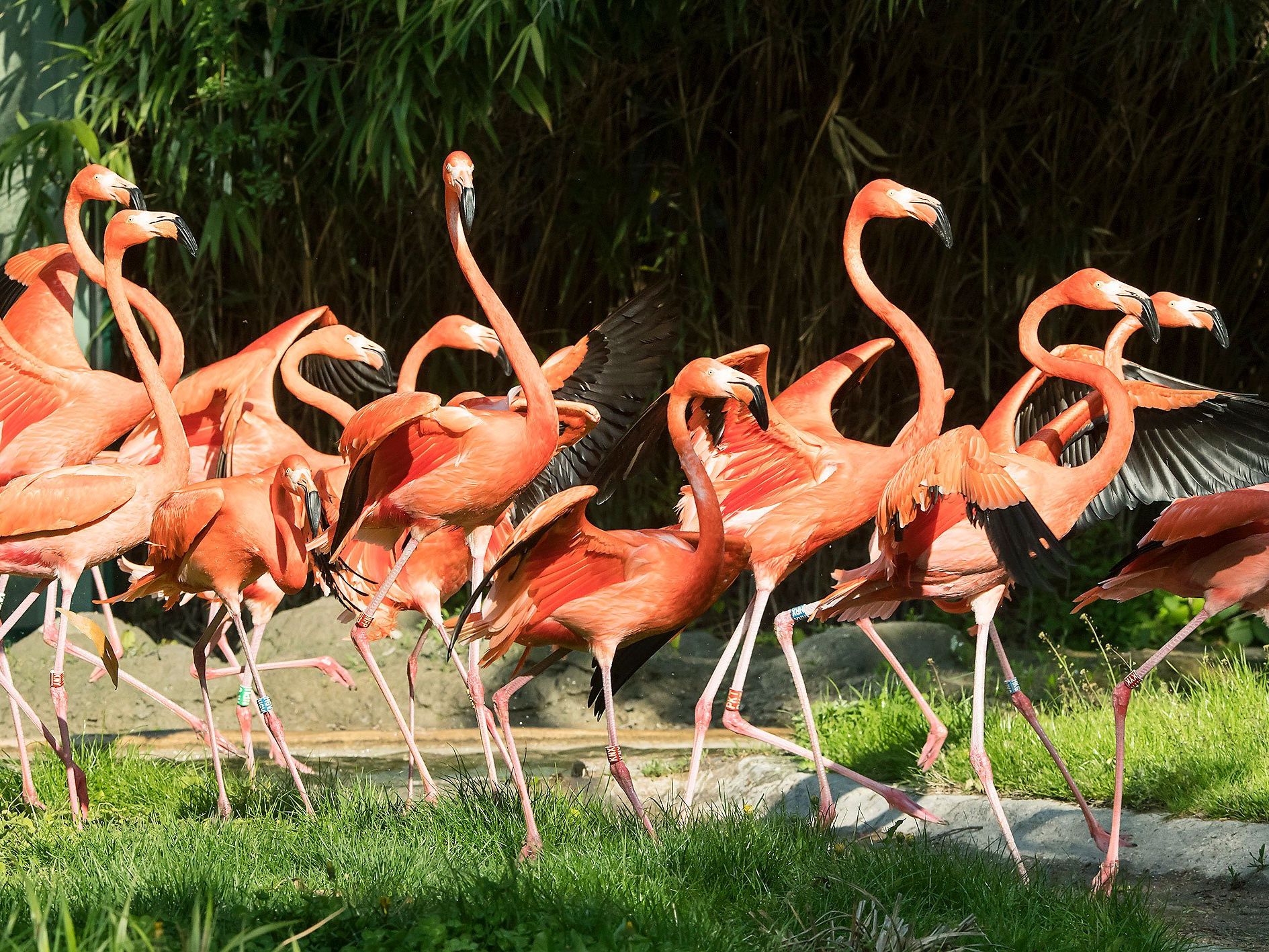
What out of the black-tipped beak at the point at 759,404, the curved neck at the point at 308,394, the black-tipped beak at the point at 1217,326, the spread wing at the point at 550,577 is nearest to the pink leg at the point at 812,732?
the spread wing at the point at 550,577

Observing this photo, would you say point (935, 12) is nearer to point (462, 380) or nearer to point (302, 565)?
point (462, 380)

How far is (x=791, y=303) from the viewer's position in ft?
24.5

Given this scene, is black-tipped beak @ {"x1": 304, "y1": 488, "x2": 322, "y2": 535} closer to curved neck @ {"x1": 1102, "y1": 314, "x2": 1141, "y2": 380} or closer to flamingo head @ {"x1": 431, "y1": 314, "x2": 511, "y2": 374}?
flamingo head @ {"x1": 431, "y1": 314, "x2": 511, "y2": 374}

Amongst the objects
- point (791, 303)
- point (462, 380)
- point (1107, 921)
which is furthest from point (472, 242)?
point (1107, 921)

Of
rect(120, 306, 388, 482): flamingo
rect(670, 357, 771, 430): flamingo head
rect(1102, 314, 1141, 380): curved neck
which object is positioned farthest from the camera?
rect(120, 306, 388, 482): flamingo

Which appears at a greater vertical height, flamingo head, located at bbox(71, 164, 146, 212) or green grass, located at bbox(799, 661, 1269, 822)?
flamingo head, located at bbox(71, 164, 146, 212)

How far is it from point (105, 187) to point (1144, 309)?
10.4 feet

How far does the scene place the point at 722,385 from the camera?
12.1ft

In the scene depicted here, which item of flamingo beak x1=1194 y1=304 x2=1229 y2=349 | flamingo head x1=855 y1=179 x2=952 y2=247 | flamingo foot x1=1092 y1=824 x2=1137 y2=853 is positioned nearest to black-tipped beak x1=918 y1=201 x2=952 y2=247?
flamingo head x1=855 y1=179 x2=952 y2=247

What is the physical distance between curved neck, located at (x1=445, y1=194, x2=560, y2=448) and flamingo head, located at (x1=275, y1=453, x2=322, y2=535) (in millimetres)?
638

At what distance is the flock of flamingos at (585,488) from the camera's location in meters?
3.82

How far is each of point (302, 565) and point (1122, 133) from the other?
15.5ft

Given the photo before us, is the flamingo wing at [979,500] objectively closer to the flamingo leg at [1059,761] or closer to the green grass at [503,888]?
the flamingo leg at [1059,761]

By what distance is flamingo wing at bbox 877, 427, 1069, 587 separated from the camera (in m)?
3.55
